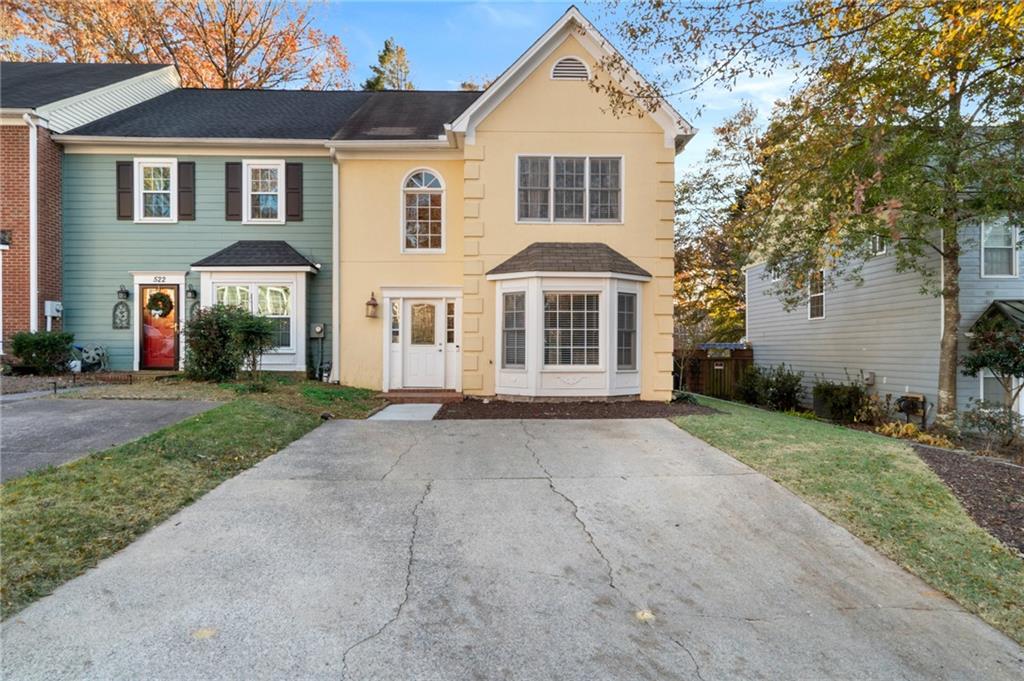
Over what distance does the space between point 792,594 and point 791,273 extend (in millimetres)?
10393

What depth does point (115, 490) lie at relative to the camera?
4645 mm

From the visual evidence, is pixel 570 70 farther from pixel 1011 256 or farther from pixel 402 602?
pixel 402 602

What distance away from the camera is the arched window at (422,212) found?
12688 millimetres

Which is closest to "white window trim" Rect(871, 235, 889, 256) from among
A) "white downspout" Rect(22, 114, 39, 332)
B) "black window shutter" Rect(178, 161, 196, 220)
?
"black window shutter" Rect(178, 161, 196, 220)

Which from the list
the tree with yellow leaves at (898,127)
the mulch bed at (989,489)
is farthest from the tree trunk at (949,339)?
the mulch bed at (989,489)

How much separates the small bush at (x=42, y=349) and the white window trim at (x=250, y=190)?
15.3 ft

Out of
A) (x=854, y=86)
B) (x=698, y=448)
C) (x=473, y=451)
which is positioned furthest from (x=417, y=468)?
(x=854, y=86)

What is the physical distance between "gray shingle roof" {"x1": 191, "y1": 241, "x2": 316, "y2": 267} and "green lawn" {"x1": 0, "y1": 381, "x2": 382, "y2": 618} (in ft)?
17.4

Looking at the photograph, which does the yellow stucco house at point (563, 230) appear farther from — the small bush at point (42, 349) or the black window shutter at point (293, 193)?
the small bush at point (42, 349)

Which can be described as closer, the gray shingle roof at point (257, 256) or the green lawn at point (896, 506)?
the green lawn at point (896, 506)

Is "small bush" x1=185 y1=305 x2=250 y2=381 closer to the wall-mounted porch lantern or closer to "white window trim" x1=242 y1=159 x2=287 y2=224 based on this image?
the wall-mounted porch lantern

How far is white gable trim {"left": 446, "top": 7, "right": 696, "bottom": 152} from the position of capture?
1118cm

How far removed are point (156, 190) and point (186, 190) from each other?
77 cm

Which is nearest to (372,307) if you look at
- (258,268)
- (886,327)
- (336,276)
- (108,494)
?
(336,276)
